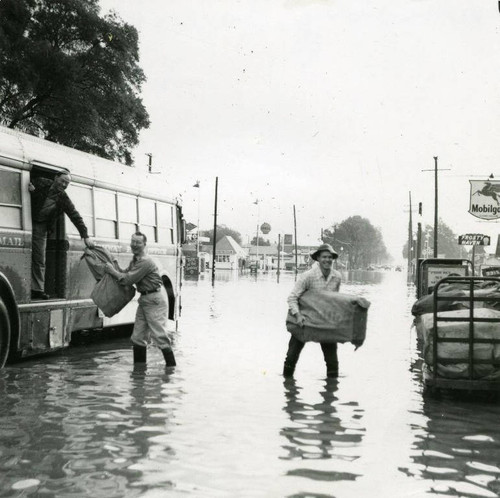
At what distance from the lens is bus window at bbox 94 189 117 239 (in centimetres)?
1251

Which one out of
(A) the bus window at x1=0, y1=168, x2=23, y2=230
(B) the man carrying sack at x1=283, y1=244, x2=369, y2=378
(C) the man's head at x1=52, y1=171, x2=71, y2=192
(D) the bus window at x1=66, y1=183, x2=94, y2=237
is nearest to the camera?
(B) the man carrying sack at x1=283, y1=244, x2=369, y2=378

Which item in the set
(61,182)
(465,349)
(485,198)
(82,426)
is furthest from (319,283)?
(485,198)

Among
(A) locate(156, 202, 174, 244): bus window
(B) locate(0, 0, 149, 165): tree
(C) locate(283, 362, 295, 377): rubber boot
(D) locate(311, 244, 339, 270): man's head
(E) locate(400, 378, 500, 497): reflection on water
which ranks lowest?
(E) locate(400, 378, 500, 497): reflection on water

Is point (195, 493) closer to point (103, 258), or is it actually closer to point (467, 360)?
point (467, 360)

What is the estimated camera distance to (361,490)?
5.09 m

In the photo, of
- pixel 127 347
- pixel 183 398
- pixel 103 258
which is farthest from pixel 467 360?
pixel 127 347

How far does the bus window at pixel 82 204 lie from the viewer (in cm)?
1170

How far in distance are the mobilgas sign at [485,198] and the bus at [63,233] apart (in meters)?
16.7

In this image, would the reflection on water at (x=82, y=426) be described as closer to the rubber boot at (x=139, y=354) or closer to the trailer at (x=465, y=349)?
the rubber boot at (x=139, y=354)

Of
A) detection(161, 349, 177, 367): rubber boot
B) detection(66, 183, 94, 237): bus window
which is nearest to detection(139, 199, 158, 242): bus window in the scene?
detection(66, 183, 94, 237): bus window

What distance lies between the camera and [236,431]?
22.1ft

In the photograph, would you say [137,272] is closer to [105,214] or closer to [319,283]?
[319,283]

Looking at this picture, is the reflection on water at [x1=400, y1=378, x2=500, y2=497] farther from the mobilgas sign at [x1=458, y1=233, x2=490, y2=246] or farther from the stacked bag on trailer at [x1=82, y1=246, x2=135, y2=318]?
the mobilgas sign at [x1=458, y1=233, x2=490, y2=246]

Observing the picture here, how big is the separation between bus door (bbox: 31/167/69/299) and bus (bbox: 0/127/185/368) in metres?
0.01
